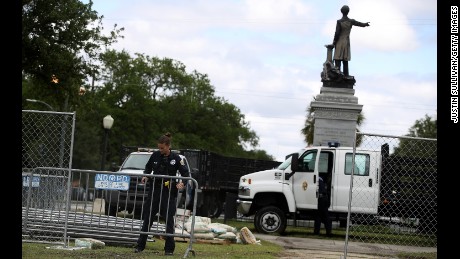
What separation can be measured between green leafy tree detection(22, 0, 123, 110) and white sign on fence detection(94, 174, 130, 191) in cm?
2299

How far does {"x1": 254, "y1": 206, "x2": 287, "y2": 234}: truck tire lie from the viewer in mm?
22703

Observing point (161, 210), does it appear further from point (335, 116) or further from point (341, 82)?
point (341, 82)

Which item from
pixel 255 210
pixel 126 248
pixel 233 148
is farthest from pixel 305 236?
pixel 233 148

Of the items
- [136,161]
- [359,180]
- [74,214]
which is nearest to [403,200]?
[359,180]

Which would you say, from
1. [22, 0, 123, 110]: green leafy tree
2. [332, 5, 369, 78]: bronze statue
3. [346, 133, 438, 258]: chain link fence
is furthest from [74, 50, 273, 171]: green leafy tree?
[346, 133, 438, 258]: chain link fence

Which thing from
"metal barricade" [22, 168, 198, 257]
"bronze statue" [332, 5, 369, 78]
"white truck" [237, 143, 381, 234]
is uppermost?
"bronze statue" [332, 5, 369, 78]

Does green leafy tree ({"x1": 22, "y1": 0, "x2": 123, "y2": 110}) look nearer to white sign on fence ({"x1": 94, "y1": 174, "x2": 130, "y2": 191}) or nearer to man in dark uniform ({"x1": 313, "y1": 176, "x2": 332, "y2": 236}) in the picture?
man in dark uniform ({"x1": 313, "y1": 176, "x2": 332, "y2": 236})

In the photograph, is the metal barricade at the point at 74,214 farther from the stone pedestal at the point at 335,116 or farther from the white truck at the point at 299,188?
the stone pedestal at the point at 335,116

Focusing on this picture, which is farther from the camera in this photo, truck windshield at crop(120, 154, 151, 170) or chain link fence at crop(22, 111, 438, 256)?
truck windshield at crop(120, 154, 151, 170)

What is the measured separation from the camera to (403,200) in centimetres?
1772

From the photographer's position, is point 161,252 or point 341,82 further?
point 341,82

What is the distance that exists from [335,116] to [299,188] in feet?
17.4
